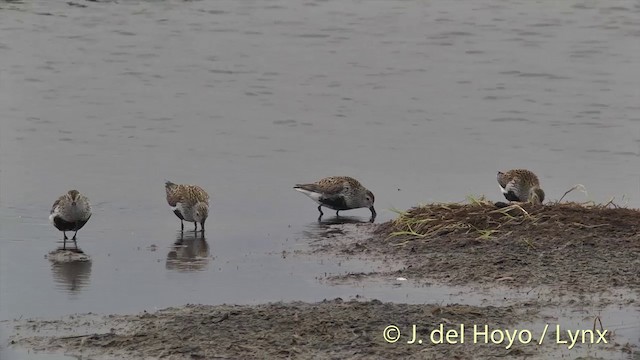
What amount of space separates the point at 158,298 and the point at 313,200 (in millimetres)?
5638

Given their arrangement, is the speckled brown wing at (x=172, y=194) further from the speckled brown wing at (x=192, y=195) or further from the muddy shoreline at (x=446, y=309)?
the muddy shoreline at (x=446, y=309)

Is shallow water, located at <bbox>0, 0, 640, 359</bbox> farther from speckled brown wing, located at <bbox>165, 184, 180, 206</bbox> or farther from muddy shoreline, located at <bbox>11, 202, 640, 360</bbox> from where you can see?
muddy shoreline, located at <bbox>11, 202, 640, 360</bbox>

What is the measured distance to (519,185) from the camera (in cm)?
1576

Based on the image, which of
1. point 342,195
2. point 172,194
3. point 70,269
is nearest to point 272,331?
point 70,269

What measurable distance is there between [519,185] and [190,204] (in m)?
3.66

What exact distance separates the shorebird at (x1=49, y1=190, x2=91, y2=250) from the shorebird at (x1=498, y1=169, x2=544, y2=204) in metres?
4.68

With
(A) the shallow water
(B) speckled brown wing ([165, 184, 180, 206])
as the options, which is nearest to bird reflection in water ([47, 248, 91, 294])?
(A) the shallow water

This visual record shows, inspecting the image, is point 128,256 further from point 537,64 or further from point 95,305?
point 537,64

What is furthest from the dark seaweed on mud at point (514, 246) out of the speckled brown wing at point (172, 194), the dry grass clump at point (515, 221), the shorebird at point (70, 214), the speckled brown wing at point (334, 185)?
the shorebird at point (70, 214)

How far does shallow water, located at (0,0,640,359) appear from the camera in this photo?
1338 centimetres

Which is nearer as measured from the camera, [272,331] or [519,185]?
[272,331]

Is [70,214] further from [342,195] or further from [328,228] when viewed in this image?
[342,195]

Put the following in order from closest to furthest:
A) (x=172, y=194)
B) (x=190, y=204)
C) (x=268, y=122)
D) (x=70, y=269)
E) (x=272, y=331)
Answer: (x=272, y=331), (x=70, y=269), (x=190, y=204), (x=172, y=194), (x=268, y=122)

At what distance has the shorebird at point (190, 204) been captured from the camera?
15.4 metres
